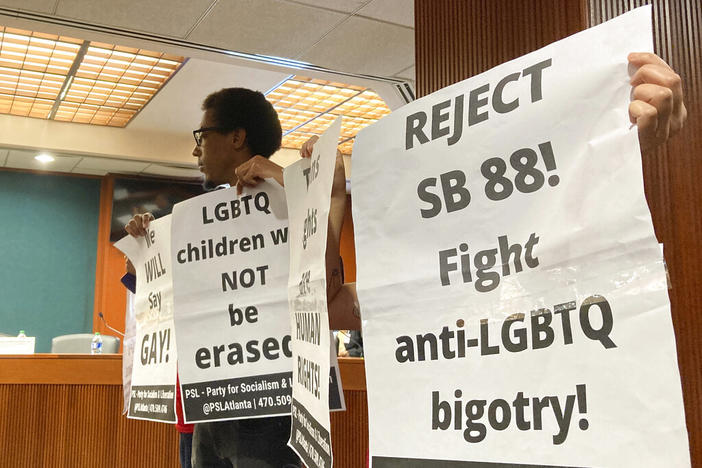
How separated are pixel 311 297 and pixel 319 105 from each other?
206 inches

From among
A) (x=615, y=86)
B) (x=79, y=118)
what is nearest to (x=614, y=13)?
(x=615, y=86)

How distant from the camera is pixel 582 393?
0.68 meters

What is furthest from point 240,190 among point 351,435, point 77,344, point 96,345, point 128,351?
point 77,344

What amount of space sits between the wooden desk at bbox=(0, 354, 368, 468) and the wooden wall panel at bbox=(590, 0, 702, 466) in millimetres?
1612

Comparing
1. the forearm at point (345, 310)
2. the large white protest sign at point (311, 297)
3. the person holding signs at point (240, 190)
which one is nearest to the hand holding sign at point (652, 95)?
the large white protest sign at point (311, 297)

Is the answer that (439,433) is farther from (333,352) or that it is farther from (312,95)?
(312,95)

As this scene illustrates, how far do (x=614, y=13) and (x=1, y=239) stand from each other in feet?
23.3

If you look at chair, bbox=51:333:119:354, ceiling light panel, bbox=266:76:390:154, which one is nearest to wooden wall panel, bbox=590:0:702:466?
chair, bbox=51:333:119:354

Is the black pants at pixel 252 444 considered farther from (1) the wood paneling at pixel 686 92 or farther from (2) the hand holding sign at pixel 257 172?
(1) the wood paneling at pixel 686 92

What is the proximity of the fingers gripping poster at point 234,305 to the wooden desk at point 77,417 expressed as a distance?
55.1 inches

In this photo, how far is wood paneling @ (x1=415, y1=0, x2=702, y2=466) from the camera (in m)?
1.34

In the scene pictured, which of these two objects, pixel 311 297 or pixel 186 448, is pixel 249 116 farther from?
pixel 186 448

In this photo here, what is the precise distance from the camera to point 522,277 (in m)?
0.76

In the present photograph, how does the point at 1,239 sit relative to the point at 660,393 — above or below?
above
